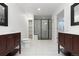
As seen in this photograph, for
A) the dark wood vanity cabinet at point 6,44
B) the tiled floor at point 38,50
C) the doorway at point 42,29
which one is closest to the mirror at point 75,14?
the tiled floor at point 38,50

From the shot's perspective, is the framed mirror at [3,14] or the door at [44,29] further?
the door at [44,29]

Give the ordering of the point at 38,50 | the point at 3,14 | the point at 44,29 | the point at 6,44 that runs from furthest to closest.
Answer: the point at 44,29
the point at 38,50
the point at 3,14
the point at 6,44

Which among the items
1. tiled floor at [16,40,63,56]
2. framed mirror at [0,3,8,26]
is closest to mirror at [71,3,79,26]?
tiled floor at [16,40,63,56]

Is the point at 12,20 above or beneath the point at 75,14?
beneath

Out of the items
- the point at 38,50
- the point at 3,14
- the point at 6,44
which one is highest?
the point at 3,14

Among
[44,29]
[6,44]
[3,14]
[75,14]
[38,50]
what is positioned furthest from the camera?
[44,29]

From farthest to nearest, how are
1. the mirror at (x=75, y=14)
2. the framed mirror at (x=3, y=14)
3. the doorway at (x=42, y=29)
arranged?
the doorway at (x=42, y=29)
the mirror at (x=75, y=14)
the framed mirror at (x=3, y=14)

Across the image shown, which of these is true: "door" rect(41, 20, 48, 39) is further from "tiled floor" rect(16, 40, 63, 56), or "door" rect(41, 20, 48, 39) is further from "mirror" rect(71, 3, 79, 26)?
"mirror" rect(71, 3, 79, 26)

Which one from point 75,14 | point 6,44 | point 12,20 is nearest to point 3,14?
point 12,20

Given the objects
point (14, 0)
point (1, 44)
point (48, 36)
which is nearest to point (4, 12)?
point (1, 44)

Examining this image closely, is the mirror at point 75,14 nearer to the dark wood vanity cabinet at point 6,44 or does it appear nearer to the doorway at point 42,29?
the dark wood vanity cabinet at point 6,44

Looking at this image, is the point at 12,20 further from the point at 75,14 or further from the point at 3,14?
the point at 75,14

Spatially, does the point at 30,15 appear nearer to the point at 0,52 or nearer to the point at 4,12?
the point at 4,12

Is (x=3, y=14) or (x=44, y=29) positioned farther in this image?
(x=44, y=29)
